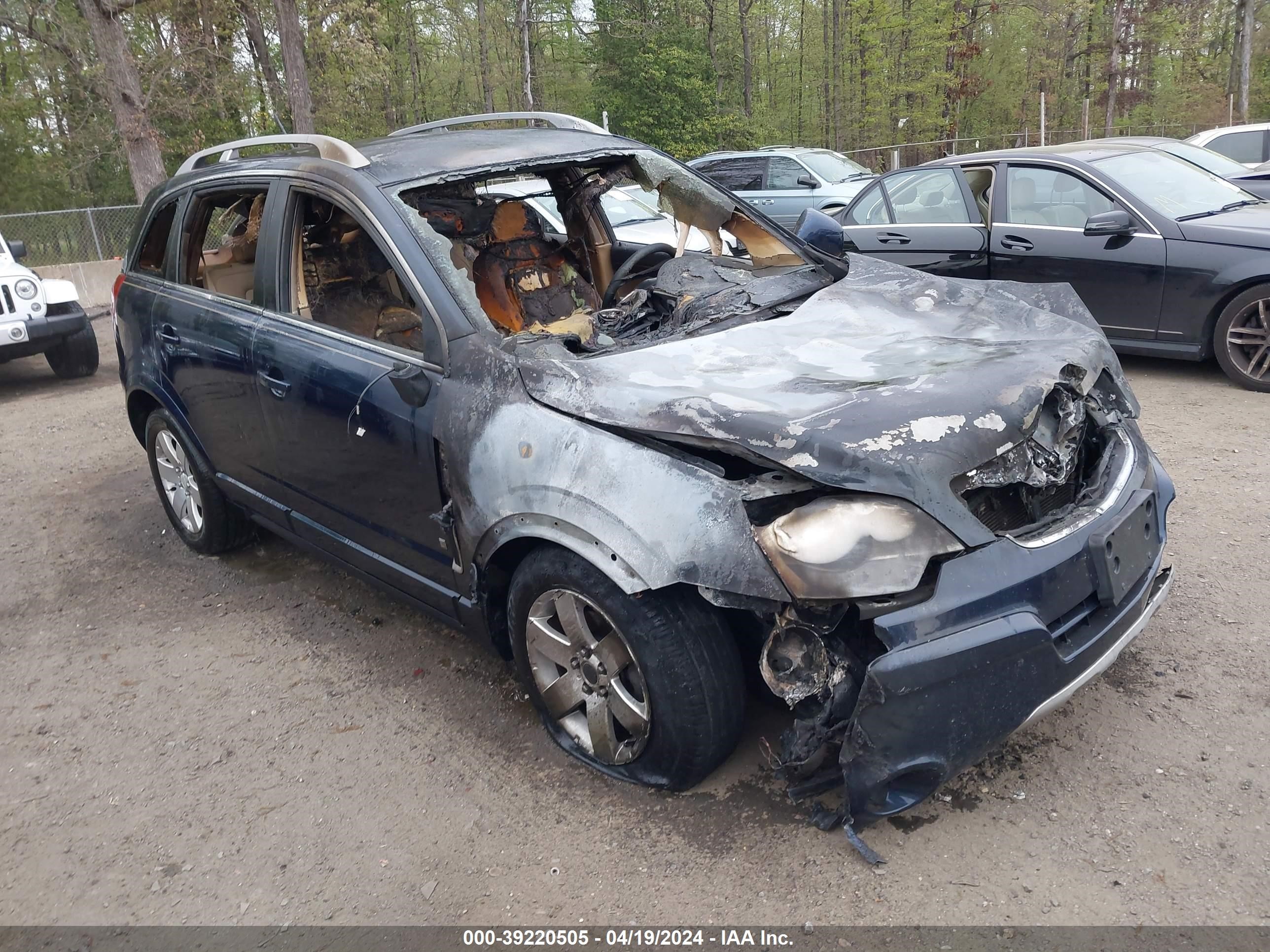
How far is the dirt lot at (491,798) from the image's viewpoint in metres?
2.43

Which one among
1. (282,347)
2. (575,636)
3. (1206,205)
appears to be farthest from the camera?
(1206,205)

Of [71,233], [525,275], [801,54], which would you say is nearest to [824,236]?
[525,275]

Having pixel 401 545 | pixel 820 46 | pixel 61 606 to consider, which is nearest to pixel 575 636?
pixel 401 545

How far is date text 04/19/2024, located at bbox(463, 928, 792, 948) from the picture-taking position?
90.7 inches

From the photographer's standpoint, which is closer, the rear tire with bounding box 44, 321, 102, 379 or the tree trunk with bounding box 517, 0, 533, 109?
the rear tire with bounding box 44, 321, 102, 379

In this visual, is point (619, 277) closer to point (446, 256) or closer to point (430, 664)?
point (446, 256)

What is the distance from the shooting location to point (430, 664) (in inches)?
148

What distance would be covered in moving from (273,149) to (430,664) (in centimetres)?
275

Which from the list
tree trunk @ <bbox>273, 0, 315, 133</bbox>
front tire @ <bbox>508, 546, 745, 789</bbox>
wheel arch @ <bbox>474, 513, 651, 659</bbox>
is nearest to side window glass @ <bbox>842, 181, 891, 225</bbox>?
wheel arch @ <bbox>474, 513, 651, 659</bbox>

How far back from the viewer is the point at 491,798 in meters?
2.92

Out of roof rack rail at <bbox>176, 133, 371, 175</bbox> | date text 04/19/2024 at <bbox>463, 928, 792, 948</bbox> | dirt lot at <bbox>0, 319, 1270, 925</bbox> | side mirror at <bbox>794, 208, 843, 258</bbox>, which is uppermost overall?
roof rack rail at <bbox>176, 133, 371, 175</bbox>

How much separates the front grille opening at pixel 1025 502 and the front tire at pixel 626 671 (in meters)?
0.76

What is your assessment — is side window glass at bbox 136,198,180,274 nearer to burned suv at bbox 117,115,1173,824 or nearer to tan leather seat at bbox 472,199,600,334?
burned suv at bbox 117,115,1173,824

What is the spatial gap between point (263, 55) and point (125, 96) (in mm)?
9516
